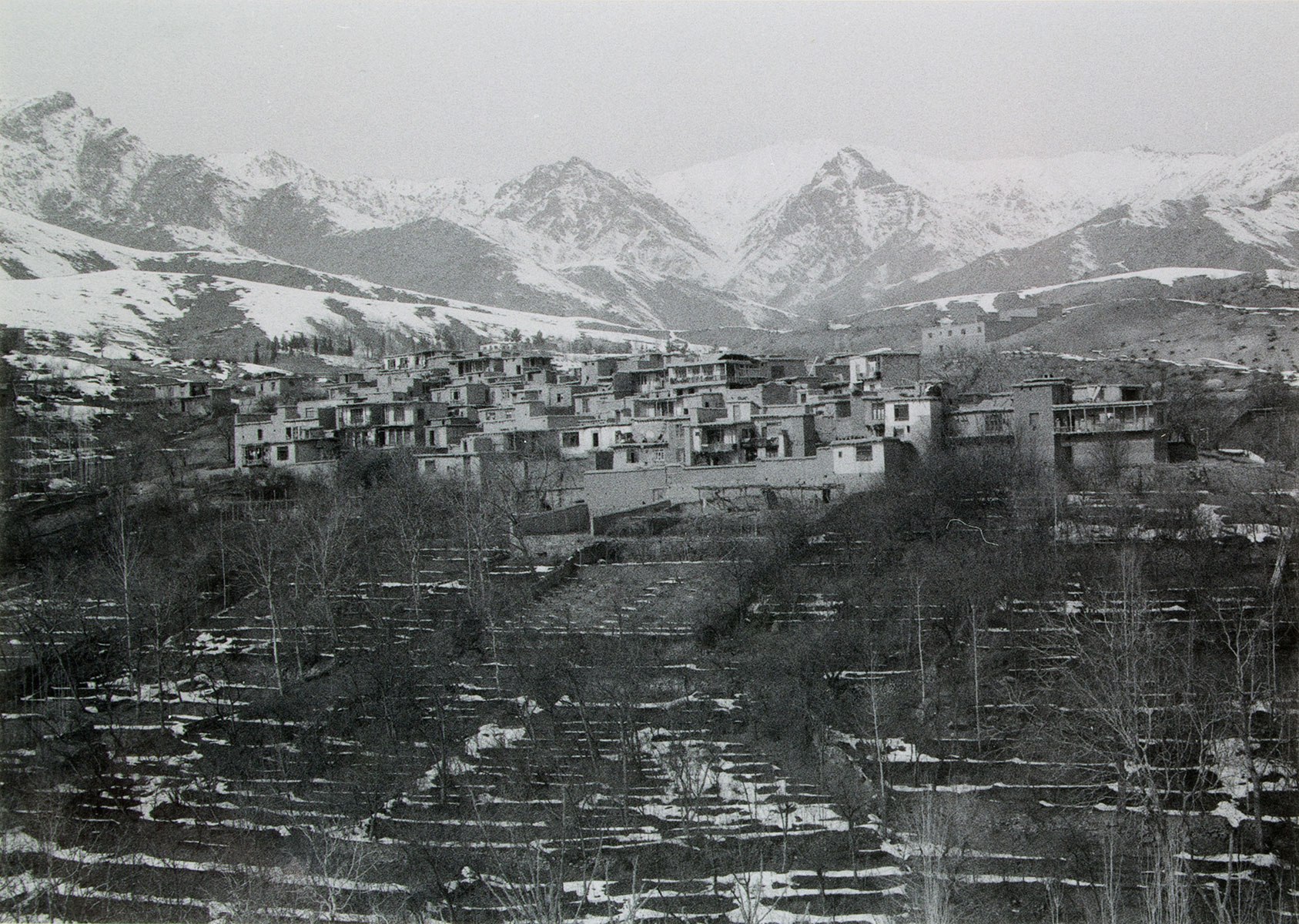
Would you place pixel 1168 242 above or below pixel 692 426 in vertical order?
above

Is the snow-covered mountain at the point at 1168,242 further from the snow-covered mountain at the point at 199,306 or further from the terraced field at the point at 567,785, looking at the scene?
the terraced field at the point at 567,785

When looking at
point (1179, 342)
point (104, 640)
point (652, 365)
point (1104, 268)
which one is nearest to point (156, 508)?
point (104, 640)

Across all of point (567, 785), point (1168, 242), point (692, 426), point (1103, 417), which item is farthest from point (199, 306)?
point (567, 785)

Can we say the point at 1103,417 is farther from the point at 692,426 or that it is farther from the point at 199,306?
the point at 199,306

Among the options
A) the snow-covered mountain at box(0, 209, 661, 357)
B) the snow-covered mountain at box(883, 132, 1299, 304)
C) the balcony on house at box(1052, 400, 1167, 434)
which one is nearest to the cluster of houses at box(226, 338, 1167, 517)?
the balcony on house at box(1052, 400, 1167, 434)

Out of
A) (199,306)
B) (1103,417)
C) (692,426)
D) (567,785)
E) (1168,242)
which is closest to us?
(567,785)

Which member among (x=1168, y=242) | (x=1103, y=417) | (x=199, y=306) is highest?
(x=1168, y=242)

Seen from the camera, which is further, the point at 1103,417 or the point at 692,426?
the point at 692,426

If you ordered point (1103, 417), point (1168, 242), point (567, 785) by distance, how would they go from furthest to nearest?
point (1168, 242) < point (1103, 417) < point (567, 785)

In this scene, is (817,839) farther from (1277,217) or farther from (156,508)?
(1277,217)
